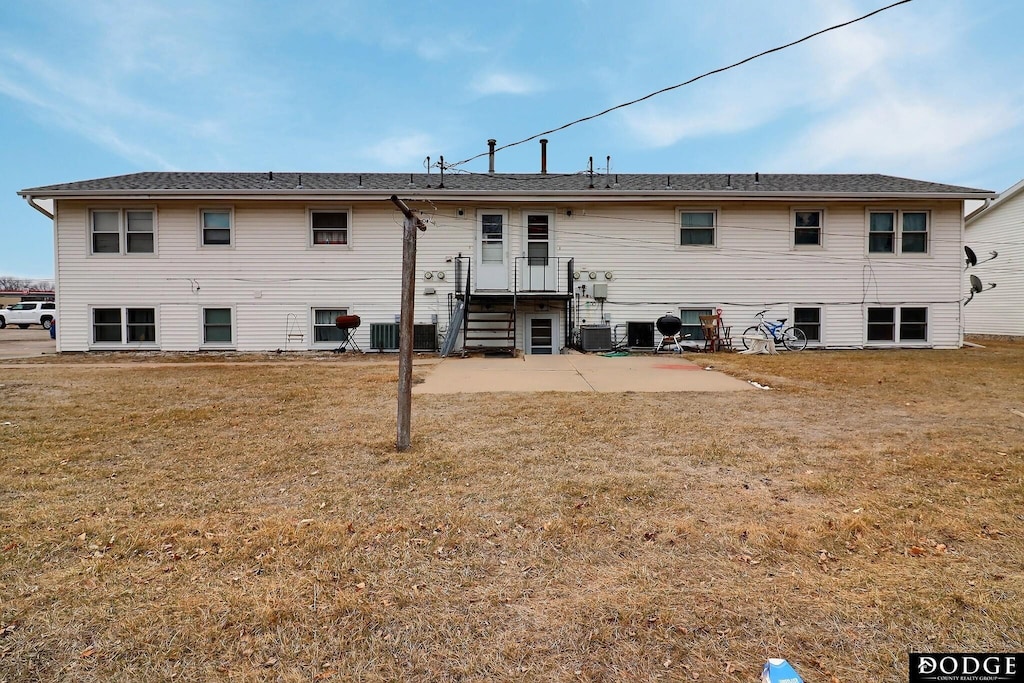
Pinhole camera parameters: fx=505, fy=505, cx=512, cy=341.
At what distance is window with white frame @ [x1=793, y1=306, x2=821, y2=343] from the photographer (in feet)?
45.6

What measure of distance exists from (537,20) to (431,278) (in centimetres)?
640

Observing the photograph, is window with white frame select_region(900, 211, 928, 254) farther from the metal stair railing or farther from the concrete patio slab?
the metal stair railing

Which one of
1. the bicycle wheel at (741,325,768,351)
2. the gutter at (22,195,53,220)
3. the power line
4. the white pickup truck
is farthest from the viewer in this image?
the white pickup truck

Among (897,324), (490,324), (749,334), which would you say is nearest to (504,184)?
(490,324)

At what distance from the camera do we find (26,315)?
90.9 feet

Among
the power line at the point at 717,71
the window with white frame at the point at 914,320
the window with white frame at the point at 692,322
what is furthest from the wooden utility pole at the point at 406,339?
the window with white frame at the point at 914,320

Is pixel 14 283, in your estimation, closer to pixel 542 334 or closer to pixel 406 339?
pixel 542 334

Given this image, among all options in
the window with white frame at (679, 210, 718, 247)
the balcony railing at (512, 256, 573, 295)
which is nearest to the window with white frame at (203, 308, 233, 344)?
the balcony railing at (512, 256, 573, 295)

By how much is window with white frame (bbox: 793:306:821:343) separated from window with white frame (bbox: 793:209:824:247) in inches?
70.1

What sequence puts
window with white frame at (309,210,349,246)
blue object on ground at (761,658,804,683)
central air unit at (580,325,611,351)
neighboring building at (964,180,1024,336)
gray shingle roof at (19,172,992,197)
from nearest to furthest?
blue object on ground at (761,658,804,683) → central air unit at (580,325,611,351) → gray shingle roof at (19,172,992,197) → window with white frame at (309,210,349,246) → neighboring building at (964,180,1024,336)

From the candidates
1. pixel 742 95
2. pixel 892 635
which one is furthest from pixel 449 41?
pixel 892 635

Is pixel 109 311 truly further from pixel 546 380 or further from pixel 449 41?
pixel 546 380

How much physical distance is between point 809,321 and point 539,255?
7662mm

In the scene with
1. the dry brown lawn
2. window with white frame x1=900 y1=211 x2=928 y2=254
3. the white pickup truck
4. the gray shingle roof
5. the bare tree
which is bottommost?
the dry brown lawn
